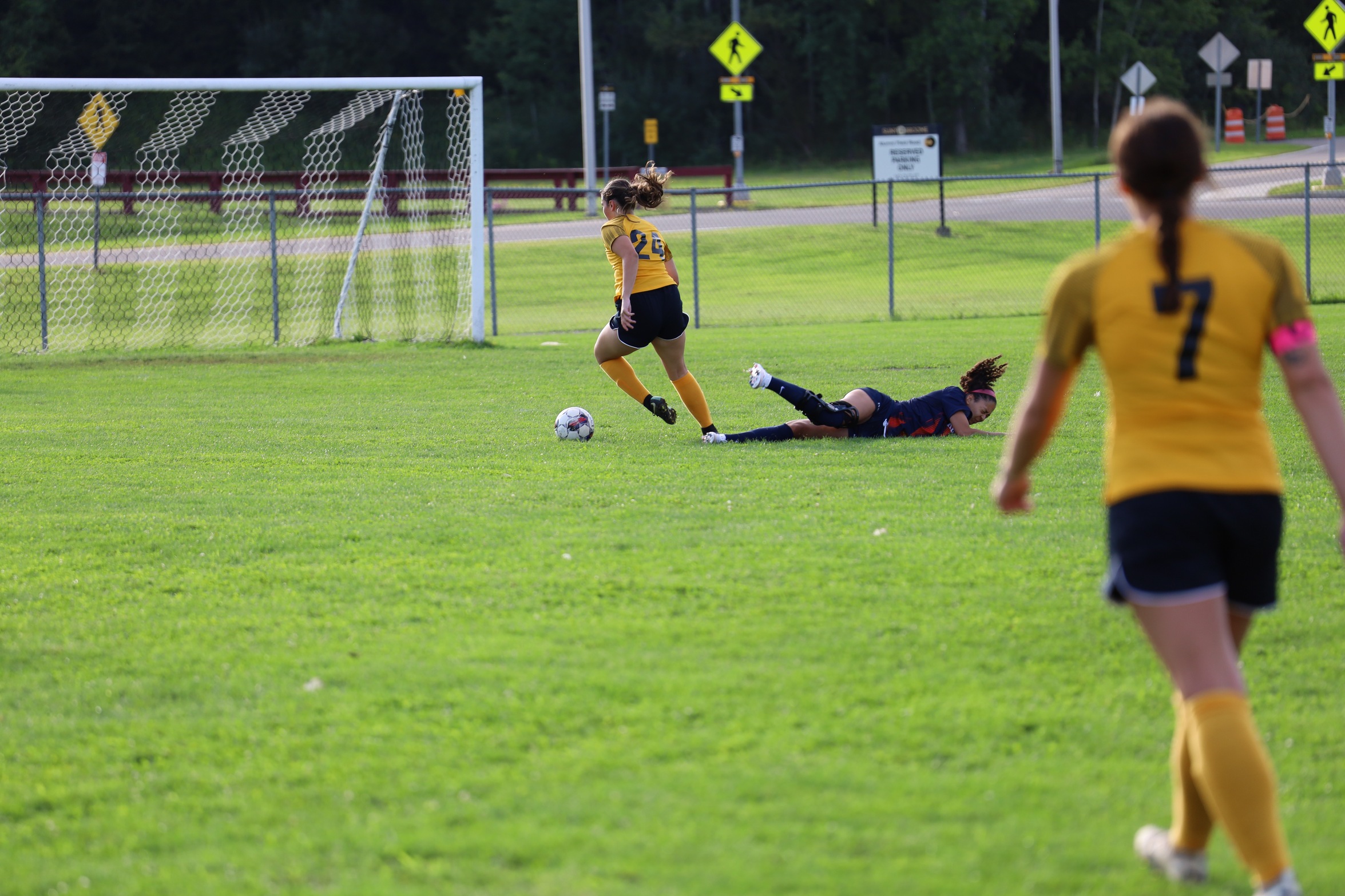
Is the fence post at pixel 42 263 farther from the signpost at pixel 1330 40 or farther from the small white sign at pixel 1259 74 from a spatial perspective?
the small white sign at pixel 1259 74

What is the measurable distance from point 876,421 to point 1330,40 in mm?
22322

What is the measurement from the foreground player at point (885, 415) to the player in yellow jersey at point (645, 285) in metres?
0.57

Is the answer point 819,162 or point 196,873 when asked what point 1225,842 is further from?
point 819,162

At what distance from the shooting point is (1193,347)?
2916mm

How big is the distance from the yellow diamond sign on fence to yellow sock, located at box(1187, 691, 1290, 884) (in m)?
17.0

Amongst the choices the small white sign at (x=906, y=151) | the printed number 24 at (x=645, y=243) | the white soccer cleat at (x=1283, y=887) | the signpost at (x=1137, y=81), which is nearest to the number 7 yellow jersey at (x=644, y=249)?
the printed number 24 at (x=645, y=243)

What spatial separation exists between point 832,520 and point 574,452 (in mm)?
2792

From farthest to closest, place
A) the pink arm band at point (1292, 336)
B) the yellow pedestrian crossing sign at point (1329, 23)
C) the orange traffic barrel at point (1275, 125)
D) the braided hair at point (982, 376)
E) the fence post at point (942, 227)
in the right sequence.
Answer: the orange traffic barrel at point (1275, 125) → the fence post at point (942, 227) → the yellow pedestrian crossing sign at point (1329, 23) → the braided hair at point (982, 376) → the pink arm band at point (1292, 336)

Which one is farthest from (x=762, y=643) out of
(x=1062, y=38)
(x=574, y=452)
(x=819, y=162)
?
(x=1062, y=38)

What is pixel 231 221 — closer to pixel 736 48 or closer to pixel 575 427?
pixel 736 48

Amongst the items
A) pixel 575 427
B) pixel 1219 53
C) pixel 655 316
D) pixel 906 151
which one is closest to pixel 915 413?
pixel 655 316

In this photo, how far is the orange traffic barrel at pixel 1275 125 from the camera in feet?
155


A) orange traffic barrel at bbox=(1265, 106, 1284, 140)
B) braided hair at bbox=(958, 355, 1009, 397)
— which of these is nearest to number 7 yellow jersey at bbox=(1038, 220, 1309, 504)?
braided hair at bbox=(958, 355, 1009, 397)

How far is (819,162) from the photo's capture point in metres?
55.7
